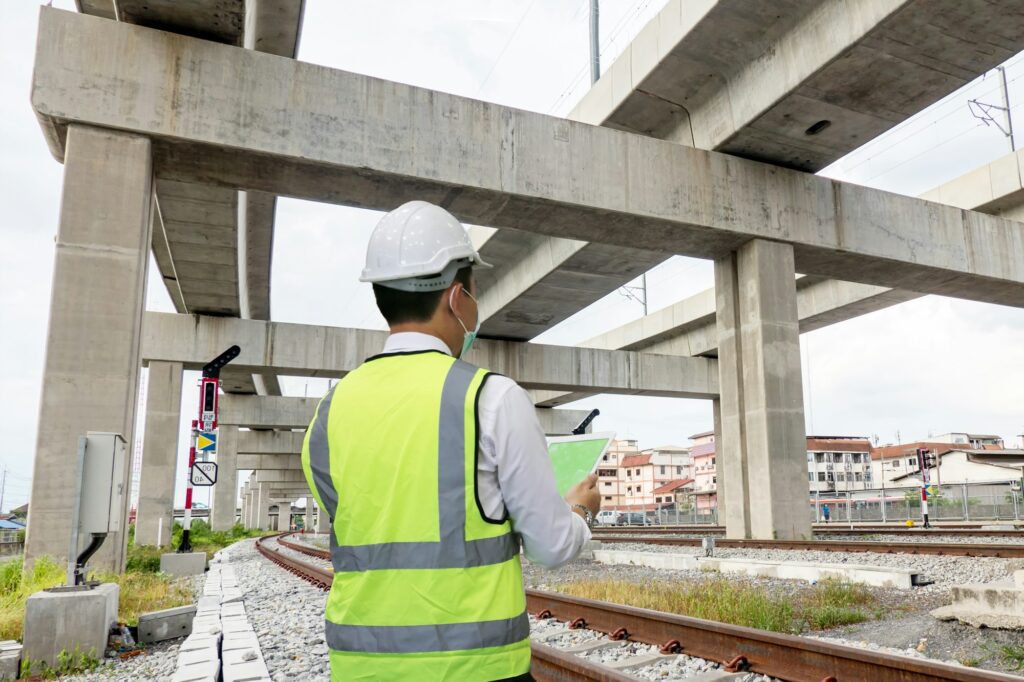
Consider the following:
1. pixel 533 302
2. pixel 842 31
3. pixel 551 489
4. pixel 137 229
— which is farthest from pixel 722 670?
pixel 533 302

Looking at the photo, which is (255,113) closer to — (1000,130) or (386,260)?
(386,260)

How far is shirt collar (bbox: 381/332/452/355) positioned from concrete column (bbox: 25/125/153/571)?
36.2ft

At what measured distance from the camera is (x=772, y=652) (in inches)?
193

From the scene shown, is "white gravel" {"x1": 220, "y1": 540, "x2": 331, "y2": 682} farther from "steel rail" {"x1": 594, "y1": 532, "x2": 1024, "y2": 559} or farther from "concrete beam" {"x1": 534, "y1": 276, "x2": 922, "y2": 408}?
"concrete beam" {"x1": 534, "y1": 276, "x2": 922, "y2": 408}

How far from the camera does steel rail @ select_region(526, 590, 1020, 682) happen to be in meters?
4.12

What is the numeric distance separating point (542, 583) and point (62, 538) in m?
6.88

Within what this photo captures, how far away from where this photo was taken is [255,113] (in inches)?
520

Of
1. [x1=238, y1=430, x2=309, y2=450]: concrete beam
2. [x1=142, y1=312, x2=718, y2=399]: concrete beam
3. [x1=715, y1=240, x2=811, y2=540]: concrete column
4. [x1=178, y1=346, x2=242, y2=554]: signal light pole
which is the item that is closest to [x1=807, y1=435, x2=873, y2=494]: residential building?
[x1=238, y1=430, x2=309, y2=450]: concrete beam

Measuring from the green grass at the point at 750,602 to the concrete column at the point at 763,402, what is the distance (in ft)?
27.9

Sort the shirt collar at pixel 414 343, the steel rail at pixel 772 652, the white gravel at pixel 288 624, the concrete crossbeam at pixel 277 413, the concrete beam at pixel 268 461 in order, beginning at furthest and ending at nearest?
the concrete beam at pixel 268 461
the concrete crossbeam at pixel 277 413
the white gravel at pixel 288 624
the steel rail at pixel 772 652
the shirt collar at pixel 414 343

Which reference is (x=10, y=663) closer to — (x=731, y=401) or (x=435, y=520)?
(x=435, y=520)

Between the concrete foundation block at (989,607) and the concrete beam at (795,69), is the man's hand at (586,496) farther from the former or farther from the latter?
the concrete beam at (795,69)

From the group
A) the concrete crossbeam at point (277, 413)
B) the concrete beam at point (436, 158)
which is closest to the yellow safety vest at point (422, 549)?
the concrete beam at point (436, 158)

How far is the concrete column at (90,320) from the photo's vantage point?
37.4 ft
